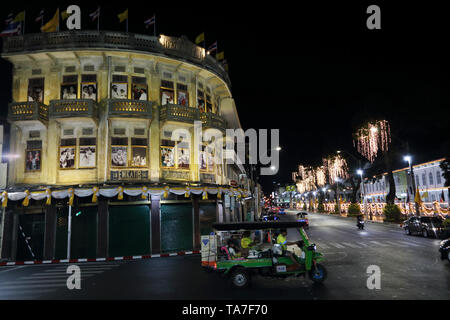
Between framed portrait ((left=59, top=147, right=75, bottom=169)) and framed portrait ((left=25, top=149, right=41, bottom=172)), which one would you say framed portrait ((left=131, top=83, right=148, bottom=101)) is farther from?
framed portrait ((left=25, top=149, right=41, bottom=172))

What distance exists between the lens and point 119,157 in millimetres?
21500

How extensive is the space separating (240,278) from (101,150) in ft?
47.5

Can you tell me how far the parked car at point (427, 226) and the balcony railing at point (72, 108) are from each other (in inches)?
1023

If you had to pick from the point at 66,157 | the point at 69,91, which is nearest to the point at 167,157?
the point at 66,157

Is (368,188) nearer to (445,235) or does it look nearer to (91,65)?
(445,235)

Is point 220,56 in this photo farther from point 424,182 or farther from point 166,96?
point 424,182

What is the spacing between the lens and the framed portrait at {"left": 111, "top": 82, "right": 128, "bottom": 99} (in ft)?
72.7

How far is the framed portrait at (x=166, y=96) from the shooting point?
23.4m

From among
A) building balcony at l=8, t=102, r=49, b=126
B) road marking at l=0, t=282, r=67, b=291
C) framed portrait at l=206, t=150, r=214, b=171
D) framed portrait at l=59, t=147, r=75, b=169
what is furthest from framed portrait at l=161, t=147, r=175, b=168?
road marking at l=0, t=282, r=67, b=291

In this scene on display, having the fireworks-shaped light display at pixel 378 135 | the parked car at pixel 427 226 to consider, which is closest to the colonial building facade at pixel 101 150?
the parked car at pixel 427 226

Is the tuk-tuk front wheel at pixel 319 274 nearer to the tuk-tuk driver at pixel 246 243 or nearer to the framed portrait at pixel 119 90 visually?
the tuk-tuk driver at pixel 246 243
